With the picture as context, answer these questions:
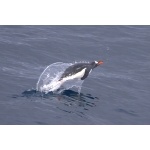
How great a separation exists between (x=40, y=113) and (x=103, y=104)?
546 cm

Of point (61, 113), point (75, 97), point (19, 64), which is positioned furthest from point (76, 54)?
point (61, 113)

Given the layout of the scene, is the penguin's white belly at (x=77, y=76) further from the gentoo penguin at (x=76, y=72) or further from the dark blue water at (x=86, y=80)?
Answer: the dark blue water at (x=86, y=80)

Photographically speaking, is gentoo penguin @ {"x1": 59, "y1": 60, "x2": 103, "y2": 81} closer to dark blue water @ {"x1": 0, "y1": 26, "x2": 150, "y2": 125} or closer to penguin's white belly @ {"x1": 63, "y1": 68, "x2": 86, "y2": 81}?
penguin's white belly @ {"x1": 63, "y1": 68, "x2": 86, "y2": 81}

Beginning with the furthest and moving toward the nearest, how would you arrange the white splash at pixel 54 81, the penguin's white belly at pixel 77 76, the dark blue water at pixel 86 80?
the penguin's white belly at pixel 77 76
the white splash at pixel 54 81
the dark blue water at pixel 86 80

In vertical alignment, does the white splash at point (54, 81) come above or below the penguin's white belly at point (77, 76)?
below

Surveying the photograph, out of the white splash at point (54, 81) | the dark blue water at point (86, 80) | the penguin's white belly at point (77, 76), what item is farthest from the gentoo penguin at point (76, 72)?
the dark blue water at point (86, 80)

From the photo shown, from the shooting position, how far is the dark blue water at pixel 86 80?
1289 inches

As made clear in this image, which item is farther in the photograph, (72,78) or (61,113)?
(72,78)

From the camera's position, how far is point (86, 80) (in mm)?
40219

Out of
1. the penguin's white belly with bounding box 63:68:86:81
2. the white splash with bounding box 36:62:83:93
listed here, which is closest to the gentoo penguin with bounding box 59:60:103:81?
the penguin's white belly with bounding box 63:68:86:81

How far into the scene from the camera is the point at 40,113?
32.3 m

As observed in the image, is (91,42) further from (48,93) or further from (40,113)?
(40,113)

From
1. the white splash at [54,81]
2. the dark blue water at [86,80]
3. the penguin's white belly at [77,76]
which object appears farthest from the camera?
the penguin's white belly at [77,76]

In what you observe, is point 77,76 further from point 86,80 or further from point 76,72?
point 86,80
